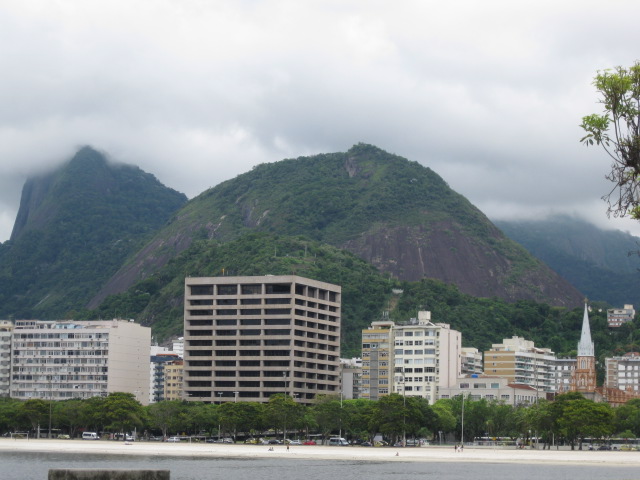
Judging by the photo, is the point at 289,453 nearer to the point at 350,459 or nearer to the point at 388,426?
the point at 350,459

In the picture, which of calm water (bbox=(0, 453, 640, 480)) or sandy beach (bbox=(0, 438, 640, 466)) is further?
sandy beach (bbox=(0, 438, 640, 466))

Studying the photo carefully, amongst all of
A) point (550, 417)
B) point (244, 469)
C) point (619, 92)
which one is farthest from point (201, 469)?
point (619, 92)

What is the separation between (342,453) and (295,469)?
Result: 38822mm

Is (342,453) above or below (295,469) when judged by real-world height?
below

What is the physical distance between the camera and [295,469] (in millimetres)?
133125

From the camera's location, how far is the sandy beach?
524ft

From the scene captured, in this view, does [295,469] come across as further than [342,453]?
No

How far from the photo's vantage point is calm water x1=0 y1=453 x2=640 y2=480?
385ft

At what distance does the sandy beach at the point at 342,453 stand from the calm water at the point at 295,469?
584cm

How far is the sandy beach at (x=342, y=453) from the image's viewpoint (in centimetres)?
15962

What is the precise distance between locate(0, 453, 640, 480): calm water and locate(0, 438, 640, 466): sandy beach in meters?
5.84

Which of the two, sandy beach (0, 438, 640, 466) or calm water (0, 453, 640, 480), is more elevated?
calm water (0, 453, 640, 480)

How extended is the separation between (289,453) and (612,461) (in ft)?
158

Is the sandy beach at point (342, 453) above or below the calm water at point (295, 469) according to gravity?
below
